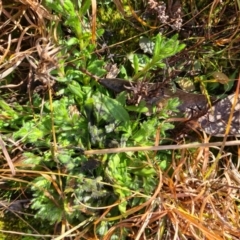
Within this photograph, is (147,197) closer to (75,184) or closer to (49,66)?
(75,184)

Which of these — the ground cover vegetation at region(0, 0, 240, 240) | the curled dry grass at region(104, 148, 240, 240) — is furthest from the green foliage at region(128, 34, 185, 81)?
the curled dry grass at region(104, 148, 240, 240)

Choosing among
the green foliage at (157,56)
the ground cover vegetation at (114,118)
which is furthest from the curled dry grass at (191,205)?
the green foliage at (157,56)

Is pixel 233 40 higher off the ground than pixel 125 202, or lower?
higher

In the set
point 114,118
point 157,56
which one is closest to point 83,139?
point 114,118

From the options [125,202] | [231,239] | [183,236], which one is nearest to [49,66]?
[125,202]

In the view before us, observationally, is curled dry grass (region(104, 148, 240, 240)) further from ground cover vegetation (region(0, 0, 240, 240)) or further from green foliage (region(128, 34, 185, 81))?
green foliage (region(128, 34, 185, 81))

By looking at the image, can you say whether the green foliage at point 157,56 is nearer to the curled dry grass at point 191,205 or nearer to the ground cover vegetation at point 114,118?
the ground cover vegetation at point 114,118

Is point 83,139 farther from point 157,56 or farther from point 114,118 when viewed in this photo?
point 157,56

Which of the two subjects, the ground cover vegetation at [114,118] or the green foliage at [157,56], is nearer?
the green foliage at [157,56]
